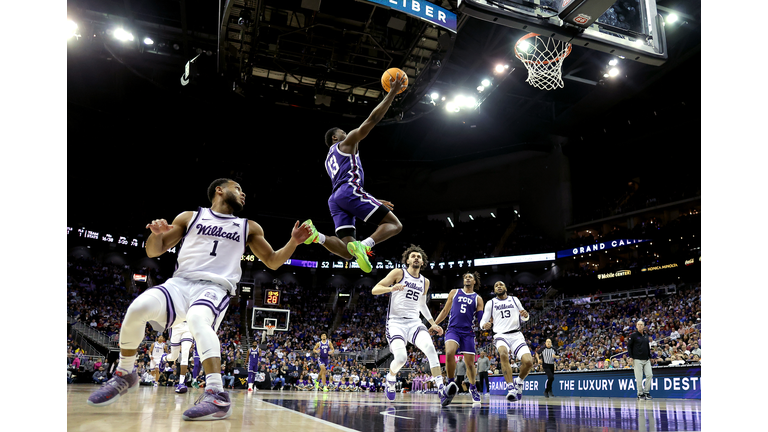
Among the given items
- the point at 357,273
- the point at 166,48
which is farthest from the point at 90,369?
the point at 357,273

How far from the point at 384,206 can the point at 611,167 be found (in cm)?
3024

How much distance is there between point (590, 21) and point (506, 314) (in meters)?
5.26

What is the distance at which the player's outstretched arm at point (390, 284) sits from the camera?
7476 millimetres

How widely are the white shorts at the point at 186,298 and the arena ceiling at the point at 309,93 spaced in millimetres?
10722

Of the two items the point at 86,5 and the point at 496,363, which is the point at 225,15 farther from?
the point at 496,363

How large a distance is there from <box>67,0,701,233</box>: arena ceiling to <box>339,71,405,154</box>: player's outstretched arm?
26.1 ft

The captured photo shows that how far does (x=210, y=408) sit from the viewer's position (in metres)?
3.77

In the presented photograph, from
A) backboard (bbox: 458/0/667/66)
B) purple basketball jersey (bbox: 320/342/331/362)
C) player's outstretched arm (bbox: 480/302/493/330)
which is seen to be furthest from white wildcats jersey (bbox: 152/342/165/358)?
backboard (bbox: 458/0/667/66)

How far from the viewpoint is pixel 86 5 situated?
19.7 m

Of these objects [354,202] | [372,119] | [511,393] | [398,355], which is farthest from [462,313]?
[372,119]

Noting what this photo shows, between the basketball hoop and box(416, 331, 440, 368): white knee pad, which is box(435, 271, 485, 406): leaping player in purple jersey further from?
the basketball hoop

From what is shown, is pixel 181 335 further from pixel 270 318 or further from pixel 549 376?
pixel 270 318

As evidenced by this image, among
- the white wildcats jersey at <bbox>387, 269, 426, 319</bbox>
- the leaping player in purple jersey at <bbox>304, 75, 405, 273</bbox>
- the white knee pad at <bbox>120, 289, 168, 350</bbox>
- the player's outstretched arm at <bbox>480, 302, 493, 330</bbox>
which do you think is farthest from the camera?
the player's outstretched arm at <bbox>480, 302, 493, 330</bbox>

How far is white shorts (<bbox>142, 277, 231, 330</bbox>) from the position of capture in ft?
13.4
